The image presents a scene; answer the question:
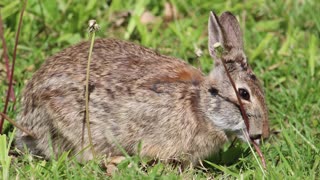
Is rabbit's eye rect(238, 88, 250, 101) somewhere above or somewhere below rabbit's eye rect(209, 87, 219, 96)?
below

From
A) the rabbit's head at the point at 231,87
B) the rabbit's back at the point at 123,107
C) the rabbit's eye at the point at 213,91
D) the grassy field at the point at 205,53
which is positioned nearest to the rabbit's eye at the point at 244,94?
the rabbit's head at the point at 231,87

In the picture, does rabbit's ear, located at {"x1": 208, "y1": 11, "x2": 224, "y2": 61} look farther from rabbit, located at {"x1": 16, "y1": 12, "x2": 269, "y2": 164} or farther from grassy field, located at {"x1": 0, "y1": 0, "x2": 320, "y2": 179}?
grassy field, located at {"x1": 0, "y1": 0, "x2": 320, "y2": 179}

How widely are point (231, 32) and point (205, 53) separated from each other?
5.08 ft

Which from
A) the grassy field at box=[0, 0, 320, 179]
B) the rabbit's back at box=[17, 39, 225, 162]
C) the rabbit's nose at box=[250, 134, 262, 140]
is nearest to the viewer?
the grassy field at box=[0, 0, 320, 179]

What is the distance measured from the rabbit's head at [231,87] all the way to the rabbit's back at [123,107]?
0.14 meters

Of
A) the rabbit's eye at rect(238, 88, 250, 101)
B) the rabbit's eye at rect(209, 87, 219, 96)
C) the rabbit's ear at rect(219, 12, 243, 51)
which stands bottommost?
the rabbit's eye at rect(238, 88, 250, 101)

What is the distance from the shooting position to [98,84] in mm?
5887

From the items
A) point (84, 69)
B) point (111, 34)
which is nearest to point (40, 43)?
point (111, 34)

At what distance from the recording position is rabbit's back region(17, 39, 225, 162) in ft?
19.0

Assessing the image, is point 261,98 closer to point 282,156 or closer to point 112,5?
point 282,156

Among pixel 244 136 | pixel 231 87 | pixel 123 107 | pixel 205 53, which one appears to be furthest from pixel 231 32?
pixel 205 53

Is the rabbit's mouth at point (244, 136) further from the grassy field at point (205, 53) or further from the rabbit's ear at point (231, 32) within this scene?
the rabbit's ear at point (231, 32)

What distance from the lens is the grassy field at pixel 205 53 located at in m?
5.46

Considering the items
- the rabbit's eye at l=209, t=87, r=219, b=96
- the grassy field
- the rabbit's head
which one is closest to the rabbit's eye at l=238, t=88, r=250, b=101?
the rabbit's head
